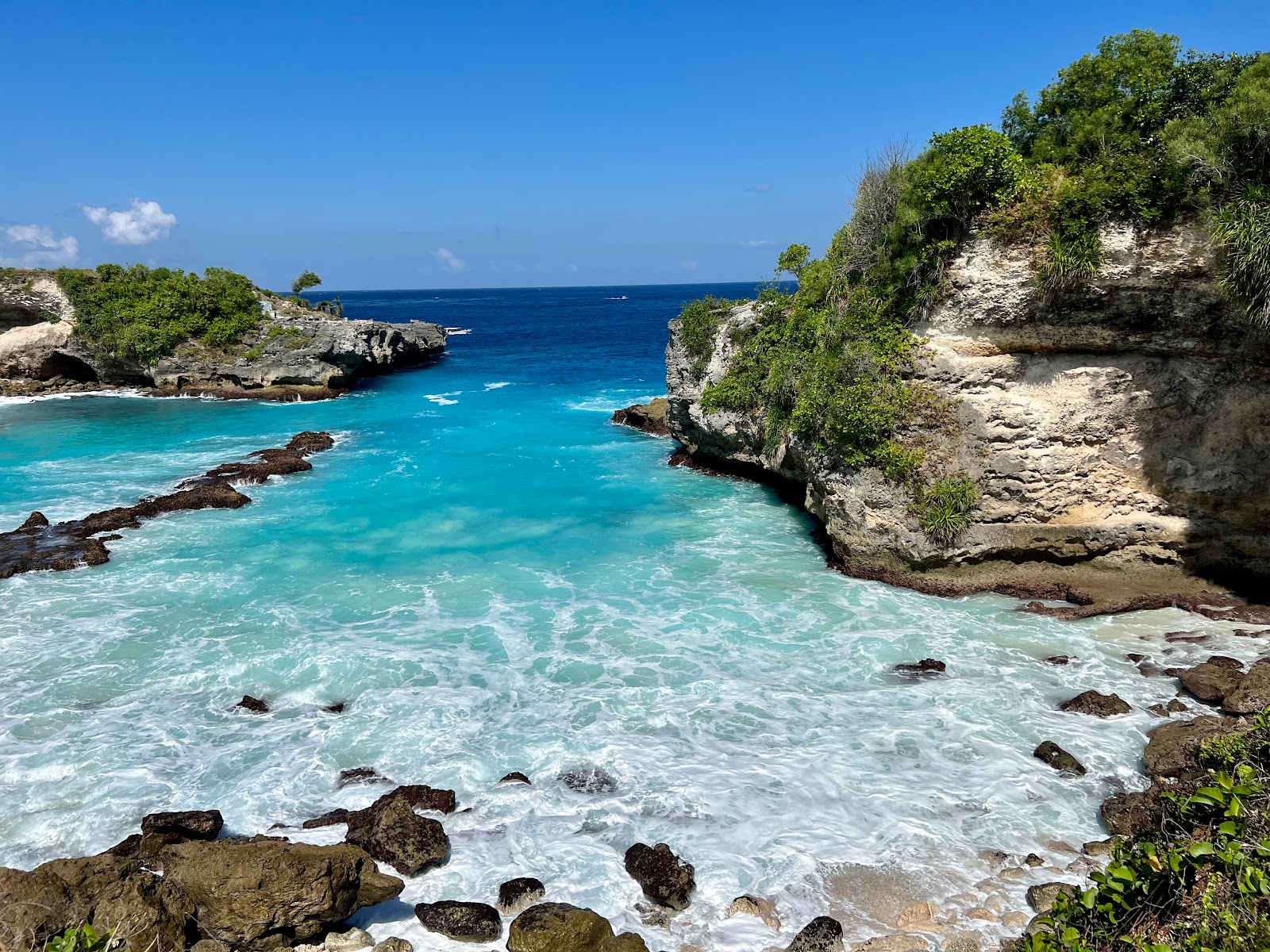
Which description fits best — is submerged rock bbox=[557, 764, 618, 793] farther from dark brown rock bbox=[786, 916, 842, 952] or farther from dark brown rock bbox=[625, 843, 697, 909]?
dark brown rock bbox=[786, 916, 842, 952]

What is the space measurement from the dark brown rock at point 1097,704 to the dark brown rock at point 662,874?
6904mm

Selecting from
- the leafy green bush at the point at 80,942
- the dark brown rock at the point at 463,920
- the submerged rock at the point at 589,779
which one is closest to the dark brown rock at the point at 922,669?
the submerged rock at the point at 589,779

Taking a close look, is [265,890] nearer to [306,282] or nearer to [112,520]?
[112,520]

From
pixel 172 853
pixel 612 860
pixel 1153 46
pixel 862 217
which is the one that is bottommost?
pixel 612 860

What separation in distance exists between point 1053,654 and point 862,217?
464 inches

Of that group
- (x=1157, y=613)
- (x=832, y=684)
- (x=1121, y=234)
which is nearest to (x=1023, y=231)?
(x=1121, y=234)

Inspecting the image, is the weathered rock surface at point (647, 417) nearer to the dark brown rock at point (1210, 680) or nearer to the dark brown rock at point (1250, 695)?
the dark brown rock at point (1210, 680)

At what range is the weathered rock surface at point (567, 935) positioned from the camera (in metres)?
7.85

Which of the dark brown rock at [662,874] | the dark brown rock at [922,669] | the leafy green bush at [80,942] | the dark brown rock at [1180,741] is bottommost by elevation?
the dark brown rock at [662,874]

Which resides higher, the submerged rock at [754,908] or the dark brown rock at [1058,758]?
the dark brown rock at [1058,758]

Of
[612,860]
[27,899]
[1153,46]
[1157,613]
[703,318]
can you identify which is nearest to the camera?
[27,899]

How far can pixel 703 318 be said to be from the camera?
28.0 metres

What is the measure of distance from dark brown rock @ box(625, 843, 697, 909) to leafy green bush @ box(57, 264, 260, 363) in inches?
1913

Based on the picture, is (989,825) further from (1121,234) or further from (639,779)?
(1121,234)
